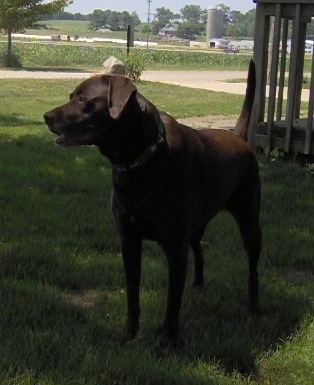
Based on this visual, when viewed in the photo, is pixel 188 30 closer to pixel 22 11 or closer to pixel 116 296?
pixel 22 11

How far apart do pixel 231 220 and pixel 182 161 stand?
2849 millimetres

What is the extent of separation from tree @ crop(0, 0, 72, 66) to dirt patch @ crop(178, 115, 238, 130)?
19.0m

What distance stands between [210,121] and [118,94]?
10.2 metres

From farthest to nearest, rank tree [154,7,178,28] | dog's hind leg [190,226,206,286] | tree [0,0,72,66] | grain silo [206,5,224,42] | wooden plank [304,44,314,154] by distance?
tree [154,7,178,28] → grain silo [206,5,224,42] → tree [0,0,72,66] → wooden plank [304,44,314,154] → dog's hind leg [190,226,206,286]

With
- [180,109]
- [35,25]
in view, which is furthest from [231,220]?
[35,25]

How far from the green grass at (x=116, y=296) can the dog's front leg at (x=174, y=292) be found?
98 millimetres

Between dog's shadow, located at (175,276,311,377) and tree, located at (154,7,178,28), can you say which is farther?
tree, located at (154,7,178,28)

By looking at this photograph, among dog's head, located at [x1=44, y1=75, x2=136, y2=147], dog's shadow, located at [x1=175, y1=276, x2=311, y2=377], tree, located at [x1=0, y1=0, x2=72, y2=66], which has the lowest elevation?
dog's shadow, located at [x1=175, y1=276, x2=311, y2=377]

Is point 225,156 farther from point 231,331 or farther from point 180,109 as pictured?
point 180,109

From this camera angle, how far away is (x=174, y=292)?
12.9 feet

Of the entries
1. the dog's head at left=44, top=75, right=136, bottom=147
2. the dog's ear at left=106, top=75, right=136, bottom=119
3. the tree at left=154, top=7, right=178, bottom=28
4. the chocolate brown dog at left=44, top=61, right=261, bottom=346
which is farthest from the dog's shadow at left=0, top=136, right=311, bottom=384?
the tree at left=154, top=7, right=178, bottom=28

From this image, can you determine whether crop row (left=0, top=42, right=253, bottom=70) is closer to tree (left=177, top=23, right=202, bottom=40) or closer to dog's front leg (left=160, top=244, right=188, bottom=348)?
dog's front leg (left=160, top=244, right=188, bottom=348)

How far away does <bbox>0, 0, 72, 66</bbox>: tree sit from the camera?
1226 inches

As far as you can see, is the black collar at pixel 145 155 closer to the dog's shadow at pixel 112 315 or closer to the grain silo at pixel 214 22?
the dog's shadow at pixel 112 315
